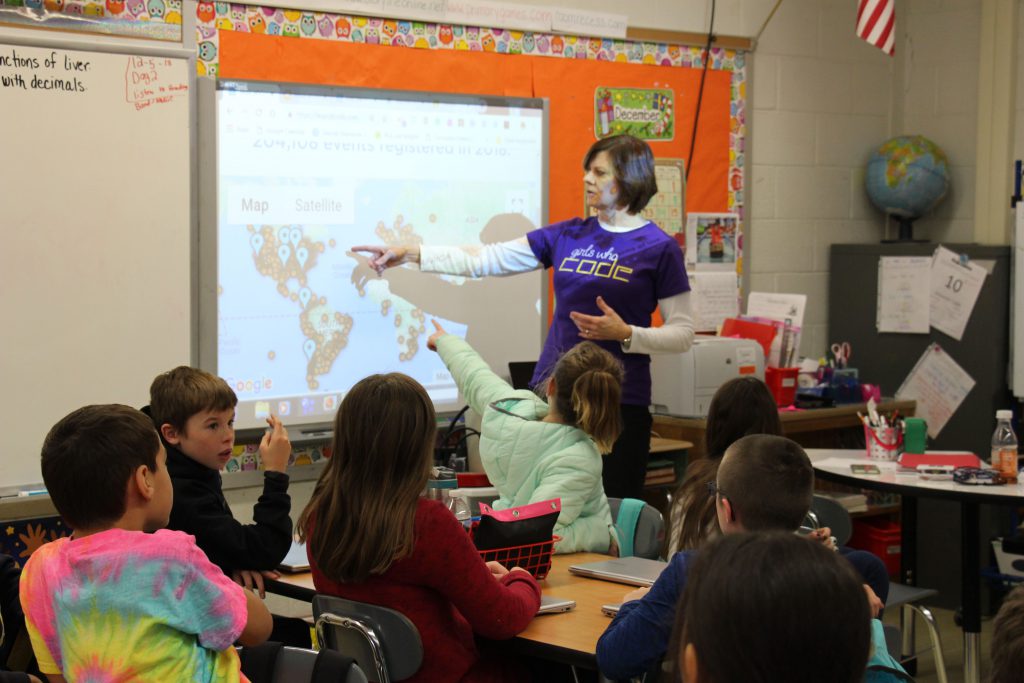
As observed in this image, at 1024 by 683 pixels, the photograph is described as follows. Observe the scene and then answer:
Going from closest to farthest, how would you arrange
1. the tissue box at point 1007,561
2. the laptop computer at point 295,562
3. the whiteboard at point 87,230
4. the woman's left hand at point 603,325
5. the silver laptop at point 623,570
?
the silver laptop at point 623,570 → the laptop computer at point 295,562 → the whiteboard at point 87,230 → the woman's left hand at point 603,325 → the tissue box at point 1007,561

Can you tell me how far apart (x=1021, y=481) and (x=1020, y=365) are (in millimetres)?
1652

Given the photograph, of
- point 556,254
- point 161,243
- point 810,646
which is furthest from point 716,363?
point 810,646

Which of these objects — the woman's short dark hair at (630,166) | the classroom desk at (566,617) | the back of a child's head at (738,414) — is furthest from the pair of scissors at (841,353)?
the classroom desk at (566,617)

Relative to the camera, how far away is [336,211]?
4.06m

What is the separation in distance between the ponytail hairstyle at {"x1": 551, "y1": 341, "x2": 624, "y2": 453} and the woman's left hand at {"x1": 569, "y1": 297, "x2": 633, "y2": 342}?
57 centimetres

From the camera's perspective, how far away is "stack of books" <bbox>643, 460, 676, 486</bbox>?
14.7 feet

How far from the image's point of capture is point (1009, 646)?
1354mm

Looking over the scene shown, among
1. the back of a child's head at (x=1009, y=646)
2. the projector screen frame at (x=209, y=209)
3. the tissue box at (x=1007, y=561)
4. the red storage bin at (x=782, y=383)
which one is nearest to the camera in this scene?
the back of a child's head at (x=1009, y=646)

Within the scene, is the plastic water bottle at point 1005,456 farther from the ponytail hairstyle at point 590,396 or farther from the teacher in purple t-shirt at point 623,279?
the ponytail hairstyle at point 590,396

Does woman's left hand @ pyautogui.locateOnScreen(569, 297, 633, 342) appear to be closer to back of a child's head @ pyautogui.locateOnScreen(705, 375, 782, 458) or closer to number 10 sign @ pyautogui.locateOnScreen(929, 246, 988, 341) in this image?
back of a child's head @ pyautogui.locateOnScreen(705, 375, 782, 458)

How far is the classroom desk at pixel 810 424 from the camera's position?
15.3 ft

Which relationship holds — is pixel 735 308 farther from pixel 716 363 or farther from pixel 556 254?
pixel 556 254

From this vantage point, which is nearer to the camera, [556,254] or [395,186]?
[556,254]

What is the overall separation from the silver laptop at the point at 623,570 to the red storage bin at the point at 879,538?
2677mm
